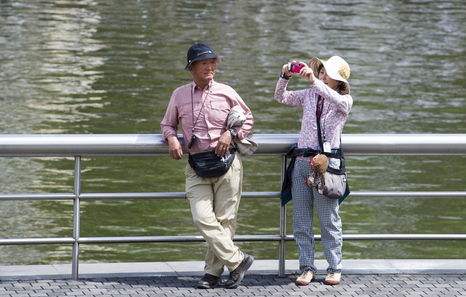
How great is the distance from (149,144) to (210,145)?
0.37 metres

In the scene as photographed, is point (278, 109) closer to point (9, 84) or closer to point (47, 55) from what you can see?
point (9, 84)

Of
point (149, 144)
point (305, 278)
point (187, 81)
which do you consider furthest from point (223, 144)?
point (187, 81)

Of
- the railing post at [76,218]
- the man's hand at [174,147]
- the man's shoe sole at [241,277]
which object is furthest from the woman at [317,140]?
the railing post at [76,218]

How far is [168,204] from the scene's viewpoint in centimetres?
1273

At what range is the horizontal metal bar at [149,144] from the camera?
19.7ft

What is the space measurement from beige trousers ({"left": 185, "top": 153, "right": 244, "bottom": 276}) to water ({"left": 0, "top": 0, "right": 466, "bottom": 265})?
415 centimetres

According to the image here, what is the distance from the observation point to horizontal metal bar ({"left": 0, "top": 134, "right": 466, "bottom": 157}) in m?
6.01

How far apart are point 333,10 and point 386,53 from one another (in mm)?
13075

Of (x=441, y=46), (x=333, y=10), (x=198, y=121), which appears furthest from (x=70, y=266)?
(x=333, y=10)

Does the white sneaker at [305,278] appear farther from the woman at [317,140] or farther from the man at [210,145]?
the man at [210,145]

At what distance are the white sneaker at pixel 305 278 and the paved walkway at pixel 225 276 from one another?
1.3 inches

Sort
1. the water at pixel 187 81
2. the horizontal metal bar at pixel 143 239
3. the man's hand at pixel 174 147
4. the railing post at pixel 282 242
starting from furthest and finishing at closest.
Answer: the water at pixel 187 81
the railing post at pixel 282 242
the horizontal metal bar at pixel 143 239
the man's hand at pixel 174 147

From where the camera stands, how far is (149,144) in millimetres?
6125

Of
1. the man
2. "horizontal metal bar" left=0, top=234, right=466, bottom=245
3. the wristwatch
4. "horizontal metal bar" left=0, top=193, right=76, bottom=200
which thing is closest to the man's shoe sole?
the man
